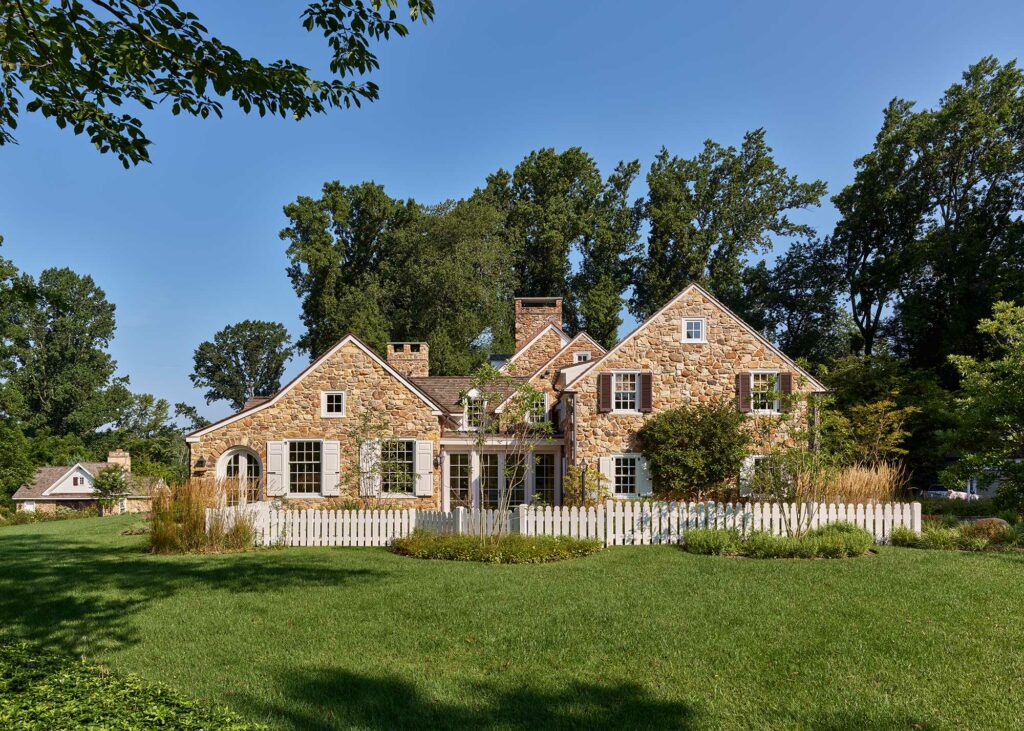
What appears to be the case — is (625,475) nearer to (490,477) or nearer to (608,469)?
(608,469)

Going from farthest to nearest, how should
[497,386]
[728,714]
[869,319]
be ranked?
[869,319] < [497,386] < [728,714]

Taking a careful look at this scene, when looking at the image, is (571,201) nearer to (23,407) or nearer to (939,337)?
(939,337)

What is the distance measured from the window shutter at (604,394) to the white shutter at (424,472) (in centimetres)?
511

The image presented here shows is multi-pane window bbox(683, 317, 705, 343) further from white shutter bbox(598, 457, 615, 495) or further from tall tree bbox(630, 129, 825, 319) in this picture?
tall tree bbox(630, 129, 825, 319)

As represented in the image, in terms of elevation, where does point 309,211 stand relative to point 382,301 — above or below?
above

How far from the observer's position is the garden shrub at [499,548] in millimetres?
12672

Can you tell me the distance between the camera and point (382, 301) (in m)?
40.1

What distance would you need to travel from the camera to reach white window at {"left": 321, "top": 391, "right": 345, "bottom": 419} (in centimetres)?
1991

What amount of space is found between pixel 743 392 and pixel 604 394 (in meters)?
3.99

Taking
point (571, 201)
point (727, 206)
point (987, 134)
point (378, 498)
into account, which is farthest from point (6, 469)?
point (987, 134)

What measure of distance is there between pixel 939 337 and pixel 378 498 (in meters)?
26.2

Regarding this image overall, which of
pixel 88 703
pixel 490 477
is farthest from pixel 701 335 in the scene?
pixel 88 703

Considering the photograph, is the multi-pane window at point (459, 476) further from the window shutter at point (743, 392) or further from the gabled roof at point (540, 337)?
the window shutter at point (743, 392)

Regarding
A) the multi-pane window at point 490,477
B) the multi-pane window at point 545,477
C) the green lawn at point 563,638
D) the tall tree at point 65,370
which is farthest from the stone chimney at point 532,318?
the tall tree at point 65,370
